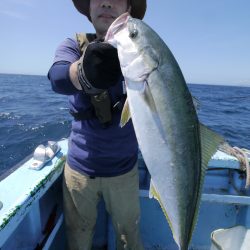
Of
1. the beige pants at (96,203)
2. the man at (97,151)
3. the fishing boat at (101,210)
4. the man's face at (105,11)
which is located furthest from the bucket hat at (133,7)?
the beige pants at (96,203)

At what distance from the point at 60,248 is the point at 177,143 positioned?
2.37m

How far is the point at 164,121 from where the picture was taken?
1.66m

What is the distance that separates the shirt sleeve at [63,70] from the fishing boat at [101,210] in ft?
2.88

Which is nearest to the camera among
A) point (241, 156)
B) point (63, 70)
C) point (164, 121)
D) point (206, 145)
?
point (164, 121)

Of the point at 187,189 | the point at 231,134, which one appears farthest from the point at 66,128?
the point at 187,189

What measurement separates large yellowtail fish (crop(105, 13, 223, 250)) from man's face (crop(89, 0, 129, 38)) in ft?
2.17

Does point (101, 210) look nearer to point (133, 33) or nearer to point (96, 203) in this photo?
point (96, 203)

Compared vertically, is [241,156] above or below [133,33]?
below

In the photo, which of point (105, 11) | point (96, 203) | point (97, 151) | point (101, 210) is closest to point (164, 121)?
point (97, 151)

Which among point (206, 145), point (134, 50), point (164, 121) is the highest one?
point (134, 50)

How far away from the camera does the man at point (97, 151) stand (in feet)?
7.84

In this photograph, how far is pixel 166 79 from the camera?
5.45 ft

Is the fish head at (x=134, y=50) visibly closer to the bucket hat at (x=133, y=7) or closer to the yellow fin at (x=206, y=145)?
the yellow fin at (x=206, y=145)

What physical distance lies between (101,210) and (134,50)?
239 centimetres
